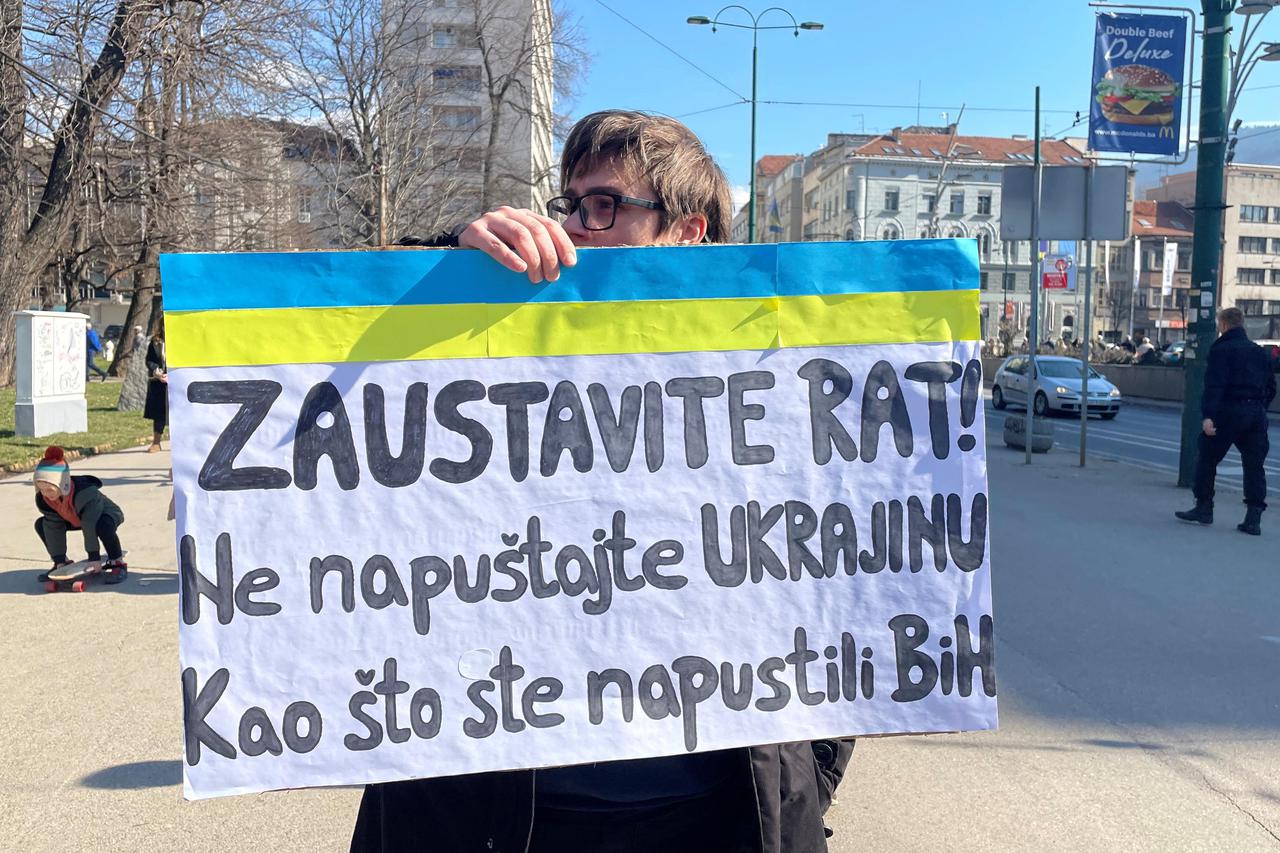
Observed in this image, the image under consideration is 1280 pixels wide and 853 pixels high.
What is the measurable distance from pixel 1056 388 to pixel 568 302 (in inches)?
942

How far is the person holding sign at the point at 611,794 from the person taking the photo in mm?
1582

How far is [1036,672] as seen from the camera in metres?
4.94

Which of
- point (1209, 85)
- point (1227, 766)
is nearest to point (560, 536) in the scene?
point (1227, 766)

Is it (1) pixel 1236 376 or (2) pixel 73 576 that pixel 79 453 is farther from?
(1) pixel 1236 376

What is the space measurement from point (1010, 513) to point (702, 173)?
848 cm

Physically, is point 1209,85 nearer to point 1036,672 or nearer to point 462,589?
point 1036,672

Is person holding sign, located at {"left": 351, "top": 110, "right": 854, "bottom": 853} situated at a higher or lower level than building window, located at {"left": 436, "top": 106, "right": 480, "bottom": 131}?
lower

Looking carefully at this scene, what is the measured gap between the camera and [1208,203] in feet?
36.7

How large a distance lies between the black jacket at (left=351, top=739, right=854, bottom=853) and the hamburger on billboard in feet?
43.3

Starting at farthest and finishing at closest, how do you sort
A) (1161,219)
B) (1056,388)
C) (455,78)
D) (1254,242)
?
(1161,219) < (1254,242) < (455,78) < (1056,388)

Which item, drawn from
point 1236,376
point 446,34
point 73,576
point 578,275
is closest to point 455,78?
point 446,34

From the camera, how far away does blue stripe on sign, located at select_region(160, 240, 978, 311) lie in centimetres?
163

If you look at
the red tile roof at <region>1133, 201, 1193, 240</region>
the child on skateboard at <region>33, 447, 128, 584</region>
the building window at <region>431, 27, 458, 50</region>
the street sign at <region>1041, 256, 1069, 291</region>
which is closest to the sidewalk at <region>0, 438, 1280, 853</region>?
the child on skateboard at <region>33, 447, 128, 584</region>

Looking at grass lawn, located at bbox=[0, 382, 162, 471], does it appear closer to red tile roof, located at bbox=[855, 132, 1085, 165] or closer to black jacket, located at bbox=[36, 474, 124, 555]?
black jacket, located at bbox=[36, 474, 124, 555]
